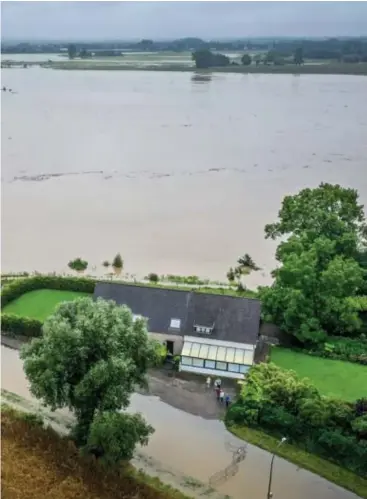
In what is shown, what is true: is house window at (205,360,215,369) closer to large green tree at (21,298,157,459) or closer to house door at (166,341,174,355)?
house door at (166,341,174,355)

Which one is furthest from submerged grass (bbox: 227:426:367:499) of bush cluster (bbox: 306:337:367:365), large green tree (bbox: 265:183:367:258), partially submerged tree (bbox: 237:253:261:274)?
partially submerged tree (bbox: 237:253:261:274)

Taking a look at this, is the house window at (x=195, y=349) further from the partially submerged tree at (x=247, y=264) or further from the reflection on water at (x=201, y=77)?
the reflection on water at (x=201, y=77)

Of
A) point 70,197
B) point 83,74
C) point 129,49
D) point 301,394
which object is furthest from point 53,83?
point 301,394

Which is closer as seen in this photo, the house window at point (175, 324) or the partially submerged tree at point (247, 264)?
the house window at point (175, 324)

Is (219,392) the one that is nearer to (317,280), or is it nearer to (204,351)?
(204,351)

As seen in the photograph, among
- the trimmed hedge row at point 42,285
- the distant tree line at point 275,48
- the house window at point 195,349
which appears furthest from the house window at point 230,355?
the distant tree line at point 275,48

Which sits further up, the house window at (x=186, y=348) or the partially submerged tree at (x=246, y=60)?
the partially submerged tree at (x=246, y=60)
